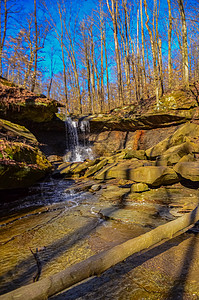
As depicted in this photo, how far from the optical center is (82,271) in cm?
140

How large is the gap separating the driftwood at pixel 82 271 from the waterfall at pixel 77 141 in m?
14.8

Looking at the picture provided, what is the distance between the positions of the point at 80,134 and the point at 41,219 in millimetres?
13543

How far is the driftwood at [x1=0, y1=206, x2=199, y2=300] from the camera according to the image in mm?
1102

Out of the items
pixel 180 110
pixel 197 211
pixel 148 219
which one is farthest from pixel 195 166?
pixel 180 110

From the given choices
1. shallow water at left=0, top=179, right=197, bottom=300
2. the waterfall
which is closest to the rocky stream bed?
shallow water at left=0, top=179, right=197, bottom=300

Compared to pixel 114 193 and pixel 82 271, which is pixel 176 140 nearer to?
pixel 114 193

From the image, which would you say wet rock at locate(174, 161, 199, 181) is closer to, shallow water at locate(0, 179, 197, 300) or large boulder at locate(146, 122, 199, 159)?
shallow water at locate(0, 179, 197, 300)

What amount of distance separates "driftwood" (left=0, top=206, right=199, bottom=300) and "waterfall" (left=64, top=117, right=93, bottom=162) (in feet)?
48.4

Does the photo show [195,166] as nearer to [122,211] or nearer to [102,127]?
[122,211]

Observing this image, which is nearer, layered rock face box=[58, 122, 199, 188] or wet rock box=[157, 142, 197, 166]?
layered rock face box=[58, 122, 199, 188]

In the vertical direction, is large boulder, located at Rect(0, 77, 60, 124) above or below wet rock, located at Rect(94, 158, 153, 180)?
above

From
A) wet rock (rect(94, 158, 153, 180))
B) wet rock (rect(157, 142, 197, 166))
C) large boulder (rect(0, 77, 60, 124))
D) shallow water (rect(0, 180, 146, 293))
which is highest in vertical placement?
large boulder (rect(0, 77, 60, 124))

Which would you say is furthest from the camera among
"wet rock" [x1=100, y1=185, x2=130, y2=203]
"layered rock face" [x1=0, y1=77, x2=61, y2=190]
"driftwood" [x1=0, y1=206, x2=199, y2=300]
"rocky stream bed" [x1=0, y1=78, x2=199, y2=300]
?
"wet rock" [x1=100, y1=185, x2=130, y2=203]

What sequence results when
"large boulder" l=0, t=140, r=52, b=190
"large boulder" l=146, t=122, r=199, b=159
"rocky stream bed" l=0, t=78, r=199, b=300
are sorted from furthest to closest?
"large boulder" l=146, t=122, r=199, b=159
"large boulder" l=0, t=140, r=52, b=190
"rocky stream bed" l=0, t=78, r=199, b=300
